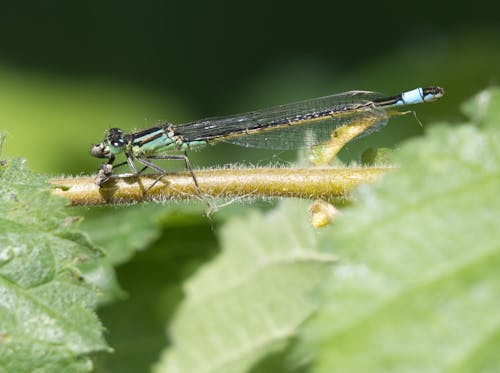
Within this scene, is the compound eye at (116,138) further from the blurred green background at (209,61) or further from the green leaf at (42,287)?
the blurred green background at (209,61)

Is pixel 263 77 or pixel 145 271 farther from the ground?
pixel 263 77

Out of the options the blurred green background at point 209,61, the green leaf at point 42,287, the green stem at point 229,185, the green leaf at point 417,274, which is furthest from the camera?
the blurred green background at point 209,61

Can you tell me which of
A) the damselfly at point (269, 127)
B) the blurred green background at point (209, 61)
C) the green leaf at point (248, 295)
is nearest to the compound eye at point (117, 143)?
the damselfly at point (269, 127)

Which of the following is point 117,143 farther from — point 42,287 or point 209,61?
point 209,61

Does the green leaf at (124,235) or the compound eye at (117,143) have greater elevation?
the compound eye at (117,143)

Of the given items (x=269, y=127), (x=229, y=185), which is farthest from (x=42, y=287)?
(x=269, y=127)

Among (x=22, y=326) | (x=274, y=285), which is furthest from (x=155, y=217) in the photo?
(x=22, y=326)

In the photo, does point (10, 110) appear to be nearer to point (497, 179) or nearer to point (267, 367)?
point (267, 367)
